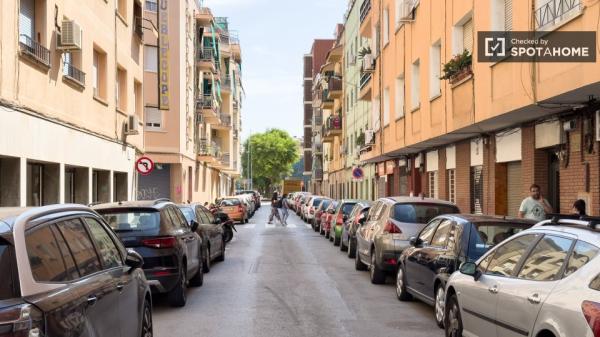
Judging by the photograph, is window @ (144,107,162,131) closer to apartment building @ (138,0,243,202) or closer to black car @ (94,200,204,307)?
apartment building @ (138,0,243,202)

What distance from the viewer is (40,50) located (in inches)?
547

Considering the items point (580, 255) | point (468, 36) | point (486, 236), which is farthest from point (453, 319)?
point (468, 36)

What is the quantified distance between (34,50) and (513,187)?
10897mm

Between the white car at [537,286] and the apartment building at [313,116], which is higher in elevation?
the apartment building at [313,116]

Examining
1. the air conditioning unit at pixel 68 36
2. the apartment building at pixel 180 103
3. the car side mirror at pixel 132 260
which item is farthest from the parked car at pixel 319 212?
the car side mirror at pixel 132 260

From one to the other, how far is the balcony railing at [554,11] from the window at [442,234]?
158 inches

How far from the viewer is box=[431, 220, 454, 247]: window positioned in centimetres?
884

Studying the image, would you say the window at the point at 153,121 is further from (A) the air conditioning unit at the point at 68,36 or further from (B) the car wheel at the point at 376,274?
(B) the car wheel at the point at 376,274

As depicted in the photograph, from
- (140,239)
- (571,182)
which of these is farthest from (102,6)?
(571,182)

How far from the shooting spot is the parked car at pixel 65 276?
3.60 metres

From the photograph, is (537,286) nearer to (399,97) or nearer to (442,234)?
(442,234)

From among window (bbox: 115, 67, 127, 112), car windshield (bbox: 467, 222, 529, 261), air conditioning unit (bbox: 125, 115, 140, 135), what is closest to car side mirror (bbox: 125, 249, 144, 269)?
car windshield (bbox: 467, 222, 529, 261)

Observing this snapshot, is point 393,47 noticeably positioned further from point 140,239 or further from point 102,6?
point 140,239

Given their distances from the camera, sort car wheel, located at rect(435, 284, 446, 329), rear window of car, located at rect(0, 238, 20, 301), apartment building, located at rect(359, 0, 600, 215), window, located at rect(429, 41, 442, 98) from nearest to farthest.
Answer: rear window of car, located at rect(0, 238, 20, 301)
car wheel, located at rect(435, 284, 446, 329)
apartment building, located at rect(359, 0, 600, 215)
window, located at rect(429, 41, 442, 98)
